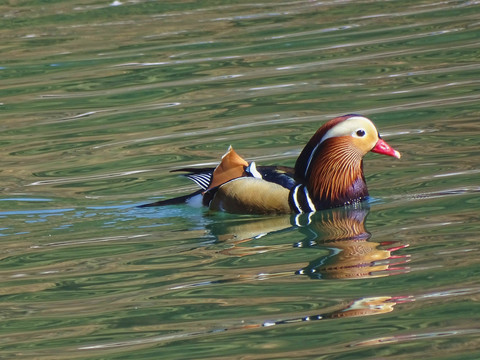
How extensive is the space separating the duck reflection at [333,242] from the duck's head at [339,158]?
0.13m

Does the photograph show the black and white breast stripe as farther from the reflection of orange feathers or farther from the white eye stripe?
the white eye stripe

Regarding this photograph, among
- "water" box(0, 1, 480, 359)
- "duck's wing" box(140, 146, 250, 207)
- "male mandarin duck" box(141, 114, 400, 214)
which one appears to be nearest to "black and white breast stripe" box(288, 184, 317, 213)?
"male mandarin duck" box(141, 114, 400, 214)

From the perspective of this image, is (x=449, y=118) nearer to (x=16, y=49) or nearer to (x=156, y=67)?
(x=156, y=67)

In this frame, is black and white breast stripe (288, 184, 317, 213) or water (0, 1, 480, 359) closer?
water (0, 1, 480, 359)

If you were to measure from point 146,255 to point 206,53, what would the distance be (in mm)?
5932

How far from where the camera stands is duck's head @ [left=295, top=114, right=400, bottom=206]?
719cm

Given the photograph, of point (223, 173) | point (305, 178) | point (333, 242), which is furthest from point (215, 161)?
point (333, 242)

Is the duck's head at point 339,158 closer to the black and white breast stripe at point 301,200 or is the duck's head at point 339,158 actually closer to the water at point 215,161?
the black and white breast stripe at point 301,200

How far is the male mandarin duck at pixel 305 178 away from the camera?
707 cm

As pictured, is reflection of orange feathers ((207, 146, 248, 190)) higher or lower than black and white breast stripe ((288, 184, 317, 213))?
higher

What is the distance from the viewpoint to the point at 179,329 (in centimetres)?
493

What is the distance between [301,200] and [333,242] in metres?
0.79

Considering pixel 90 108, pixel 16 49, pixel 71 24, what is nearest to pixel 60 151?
pixel 90 108

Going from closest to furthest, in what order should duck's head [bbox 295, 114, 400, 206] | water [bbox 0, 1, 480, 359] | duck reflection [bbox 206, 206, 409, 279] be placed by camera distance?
1. water [bbox 0, 1, 480, 359]
2. duck reflection [bbox 206, 206, 409, 279]
3. duck's head [bbox 295, 114, 400, 206]
